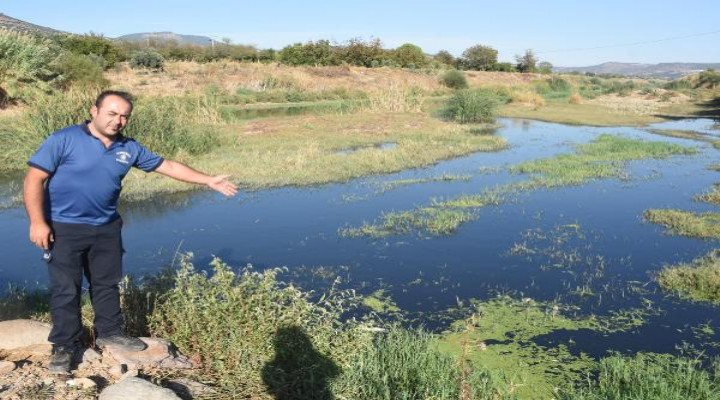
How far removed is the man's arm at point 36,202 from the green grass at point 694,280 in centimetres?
675

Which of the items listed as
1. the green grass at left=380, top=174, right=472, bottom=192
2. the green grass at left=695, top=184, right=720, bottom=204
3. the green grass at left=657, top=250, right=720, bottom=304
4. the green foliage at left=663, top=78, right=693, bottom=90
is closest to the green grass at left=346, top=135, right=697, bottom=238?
the green grass at left=380, top=174, right=472, bottom=192

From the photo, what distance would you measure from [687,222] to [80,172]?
9605 mm

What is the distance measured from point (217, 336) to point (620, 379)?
327cm

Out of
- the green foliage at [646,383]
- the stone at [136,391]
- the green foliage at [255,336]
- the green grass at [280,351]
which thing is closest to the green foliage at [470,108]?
the green foliage at [646,383]

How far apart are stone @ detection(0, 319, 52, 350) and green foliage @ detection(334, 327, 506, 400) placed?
218cm

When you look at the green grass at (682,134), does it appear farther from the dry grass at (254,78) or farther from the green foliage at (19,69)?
the green foliage at (19,69)

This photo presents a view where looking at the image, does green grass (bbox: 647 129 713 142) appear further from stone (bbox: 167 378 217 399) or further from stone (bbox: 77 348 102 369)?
stone (bbox: 77 348 102 369)

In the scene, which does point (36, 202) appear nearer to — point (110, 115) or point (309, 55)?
point (110, 115)

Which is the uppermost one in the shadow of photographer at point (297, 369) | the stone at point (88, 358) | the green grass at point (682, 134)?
the green grass at point (682, 134)

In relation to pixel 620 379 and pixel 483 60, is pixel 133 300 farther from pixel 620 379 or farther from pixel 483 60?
pixel 483 60

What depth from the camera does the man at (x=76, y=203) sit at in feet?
12.2

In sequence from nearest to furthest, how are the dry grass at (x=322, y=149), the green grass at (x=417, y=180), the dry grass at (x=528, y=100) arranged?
the green grass at (x=417, y=180) → the dry grass at (x=322, y=149) → the dry grass at (x=528, y=100)

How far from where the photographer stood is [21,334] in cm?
428

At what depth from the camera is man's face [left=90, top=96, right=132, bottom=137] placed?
3.80 metres
